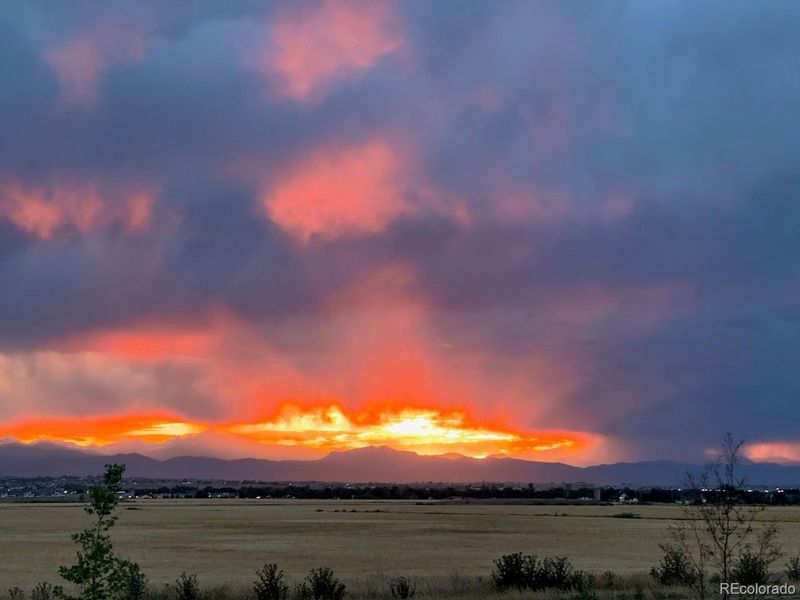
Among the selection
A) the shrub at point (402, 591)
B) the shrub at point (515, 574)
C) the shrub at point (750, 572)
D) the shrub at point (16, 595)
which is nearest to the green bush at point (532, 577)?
the shrub at point (515, 574)

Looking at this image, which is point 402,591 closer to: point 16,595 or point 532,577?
point 532,577

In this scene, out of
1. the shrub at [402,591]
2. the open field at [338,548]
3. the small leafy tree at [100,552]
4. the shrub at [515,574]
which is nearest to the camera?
the small leafy tree at [100,552]

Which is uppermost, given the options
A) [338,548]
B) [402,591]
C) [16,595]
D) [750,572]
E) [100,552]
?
[100,552]

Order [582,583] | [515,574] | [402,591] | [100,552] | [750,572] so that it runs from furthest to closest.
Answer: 1. [515,574]
2. [582,583]
3. [402,591]
4. [750,572]
5. [100,552]

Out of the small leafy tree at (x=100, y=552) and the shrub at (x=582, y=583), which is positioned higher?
the small leafy tree at (x=100, y=552)

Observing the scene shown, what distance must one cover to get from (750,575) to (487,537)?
6682cm

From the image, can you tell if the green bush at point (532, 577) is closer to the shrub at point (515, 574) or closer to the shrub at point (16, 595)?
the shrub at point (515, 574)

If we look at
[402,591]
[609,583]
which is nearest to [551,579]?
[609,583]

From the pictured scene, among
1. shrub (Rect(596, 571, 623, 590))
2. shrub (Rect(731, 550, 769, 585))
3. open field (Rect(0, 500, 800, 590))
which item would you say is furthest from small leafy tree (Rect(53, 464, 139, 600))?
open field (Rect(0, 500, 800, 590))

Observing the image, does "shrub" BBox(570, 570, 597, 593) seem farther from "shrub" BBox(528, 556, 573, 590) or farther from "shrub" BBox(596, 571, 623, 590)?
"shrub" BBox(596, 571, 623, 590)

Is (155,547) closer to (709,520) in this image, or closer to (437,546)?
(437,546)

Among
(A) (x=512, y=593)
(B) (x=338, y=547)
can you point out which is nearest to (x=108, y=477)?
(A) (x=512, y=593)

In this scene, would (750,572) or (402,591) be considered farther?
(402,591)

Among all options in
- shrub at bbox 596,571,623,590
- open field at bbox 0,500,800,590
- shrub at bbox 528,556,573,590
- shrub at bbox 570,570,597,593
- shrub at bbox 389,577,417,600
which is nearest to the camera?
shrub at bbox 389,577,417,600
